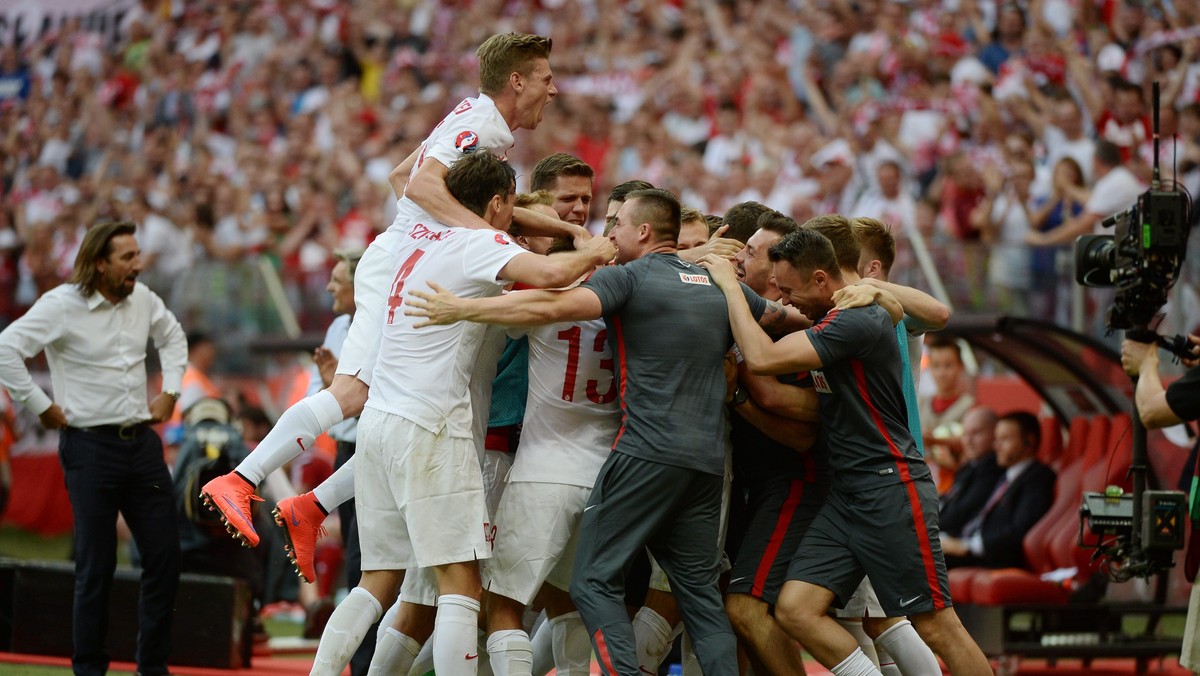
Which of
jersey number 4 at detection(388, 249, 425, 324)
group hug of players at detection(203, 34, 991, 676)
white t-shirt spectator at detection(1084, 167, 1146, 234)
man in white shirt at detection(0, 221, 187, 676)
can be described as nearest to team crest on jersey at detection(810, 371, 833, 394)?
group hug of players at detection(203, 34, 991, 676)

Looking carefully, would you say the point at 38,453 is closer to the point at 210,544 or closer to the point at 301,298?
the point at 301,298

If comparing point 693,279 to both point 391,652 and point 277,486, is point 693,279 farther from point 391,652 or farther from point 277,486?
point 277,486

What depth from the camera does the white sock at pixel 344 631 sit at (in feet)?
20.5

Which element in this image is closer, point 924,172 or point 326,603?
point 326,603

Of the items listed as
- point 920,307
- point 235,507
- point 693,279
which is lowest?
point 235,507

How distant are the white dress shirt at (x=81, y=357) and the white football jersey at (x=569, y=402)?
9.86ft

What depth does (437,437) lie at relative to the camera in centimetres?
605

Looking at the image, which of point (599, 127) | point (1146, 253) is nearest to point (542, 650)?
point (1146, 253)

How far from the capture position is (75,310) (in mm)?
8211

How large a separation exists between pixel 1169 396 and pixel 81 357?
19.0 ft

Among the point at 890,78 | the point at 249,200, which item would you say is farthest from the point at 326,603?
the point at 249,200

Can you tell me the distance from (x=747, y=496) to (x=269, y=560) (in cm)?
570

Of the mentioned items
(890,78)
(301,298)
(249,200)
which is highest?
(890,78)

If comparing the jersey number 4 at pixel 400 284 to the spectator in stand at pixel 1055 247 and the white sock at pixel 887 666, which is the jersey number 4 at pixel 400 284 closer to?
the white sock at pixel 887 666
